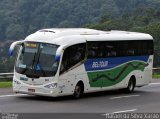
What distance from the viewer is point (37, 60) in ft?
70.3

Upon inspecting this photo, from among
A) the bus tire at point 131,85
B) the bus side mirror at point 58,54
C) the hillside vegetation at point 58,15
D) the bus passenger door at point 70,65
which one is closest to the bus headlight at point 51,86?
the bus passenger door at point 70,65

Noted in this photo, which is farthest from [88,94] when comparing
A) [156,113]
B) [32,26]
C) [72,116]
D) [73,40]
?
[32,26]

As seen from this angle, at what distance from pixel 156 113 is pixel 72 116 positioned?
3.36 m

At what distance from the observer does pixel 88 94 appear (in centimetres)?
2522

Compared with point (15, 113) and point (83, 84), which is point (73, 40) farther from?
point (15, 113)

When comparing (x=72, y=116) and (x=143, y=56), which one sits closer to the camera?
(x=72, y=116)

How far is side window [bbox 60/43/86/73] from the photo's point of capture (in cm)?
2153

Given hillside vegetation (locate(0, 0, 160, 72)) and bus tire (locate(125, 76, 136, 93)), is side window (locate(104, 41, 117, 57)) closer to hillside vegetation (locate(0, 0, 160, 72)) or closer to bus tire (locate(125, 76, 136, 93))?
bus tire (locate(125, 76, 136, 93))

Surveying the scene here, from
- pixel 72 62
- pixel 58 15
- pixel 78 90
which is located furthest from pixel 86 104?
pixel 58 15

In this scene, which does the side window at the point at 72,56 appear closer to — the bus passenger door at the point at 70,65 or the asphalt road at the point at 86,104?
the bus passenger door at the point at 70,65

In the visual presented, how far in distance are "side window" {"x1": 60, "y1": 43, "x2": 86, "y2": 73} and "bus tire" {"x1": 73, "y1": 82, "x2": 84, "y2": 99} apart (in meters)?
0.95

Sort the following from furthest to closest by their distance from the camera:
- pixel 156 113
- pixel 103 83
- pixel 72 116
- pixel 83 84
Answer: pixel 103 83 → pixel 83 84 → pixel 156 113 → pixel 72 116

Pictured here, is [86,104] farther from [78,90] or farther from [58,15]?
[58,15]

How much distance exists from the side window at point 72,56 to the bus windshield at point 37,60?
42 cm
